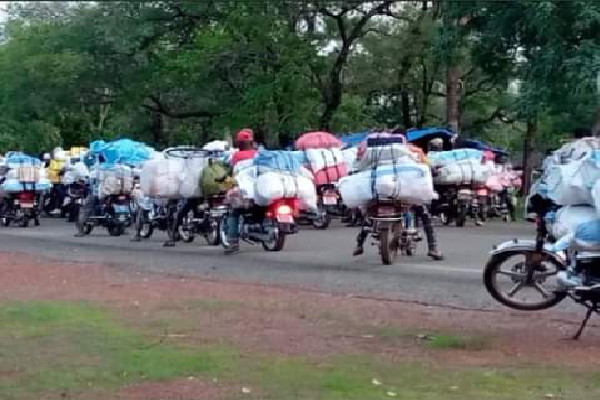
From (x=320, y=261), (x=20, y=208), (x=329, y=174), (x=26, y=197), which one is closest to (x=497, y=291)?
(x=320, y=261)

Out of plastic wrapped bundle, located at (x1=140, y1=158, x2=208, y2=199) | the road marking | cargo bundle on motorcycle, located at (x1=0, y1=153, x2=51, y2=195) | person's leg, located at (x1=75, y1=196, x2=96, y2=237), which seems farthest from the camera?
cargo bundle on motorcycle, located at (x1=0, y1=153, x2=51, y2=195)

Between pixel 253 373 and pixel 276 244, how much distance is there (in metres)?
9.46

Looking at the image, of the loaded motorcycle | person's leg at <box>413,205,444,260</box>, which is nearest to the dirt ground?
A: person's leg at <box>413,205,444,260</box>

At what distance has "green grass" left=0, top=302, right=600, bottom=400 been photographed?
6.72 meters

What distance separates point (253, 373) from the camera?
727 centimetres

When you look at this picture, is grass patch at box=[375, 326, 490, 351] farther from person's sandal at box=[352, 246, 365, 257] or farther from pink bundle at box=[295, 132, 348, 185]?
pink bundle at box=[295, 132, 348, 185]

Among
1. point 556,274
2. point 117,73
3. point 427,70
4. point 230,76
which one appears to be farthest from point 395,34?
point 556,274

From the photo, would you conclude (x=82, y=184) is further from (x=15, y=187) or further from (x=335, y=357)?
(x=335, y=357)

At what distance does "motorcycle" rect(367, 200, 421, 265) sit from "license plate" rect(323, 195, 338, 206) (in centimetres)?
807

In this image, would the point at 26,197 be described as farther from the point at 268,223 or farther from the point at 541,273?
the point at 541,273

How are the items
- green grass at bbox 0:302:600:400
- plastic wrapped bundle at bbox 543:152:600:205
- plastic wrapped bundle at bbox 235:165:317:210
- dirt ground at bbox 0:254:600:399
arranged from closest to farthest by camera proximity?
green grass at bbox 0:302:600:400 < dirt ground at bbox 0:254:600:399 < plastic wrapped bundle at bbox 543:152:600:205 < plastic wrapped bundle at bbox 235:165:317:210

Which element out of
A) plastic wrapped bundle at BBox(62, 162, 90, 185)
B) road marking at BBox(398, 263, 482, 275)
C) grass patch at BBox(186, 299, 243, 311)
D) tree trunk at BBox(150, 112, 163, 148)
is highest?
tree trunk at BBox(150, 112, 163, 148)

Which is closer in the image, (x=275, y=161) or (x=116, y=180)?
(x=275, y=161)

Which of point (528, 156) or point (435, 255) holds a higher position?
point (528, 156)
